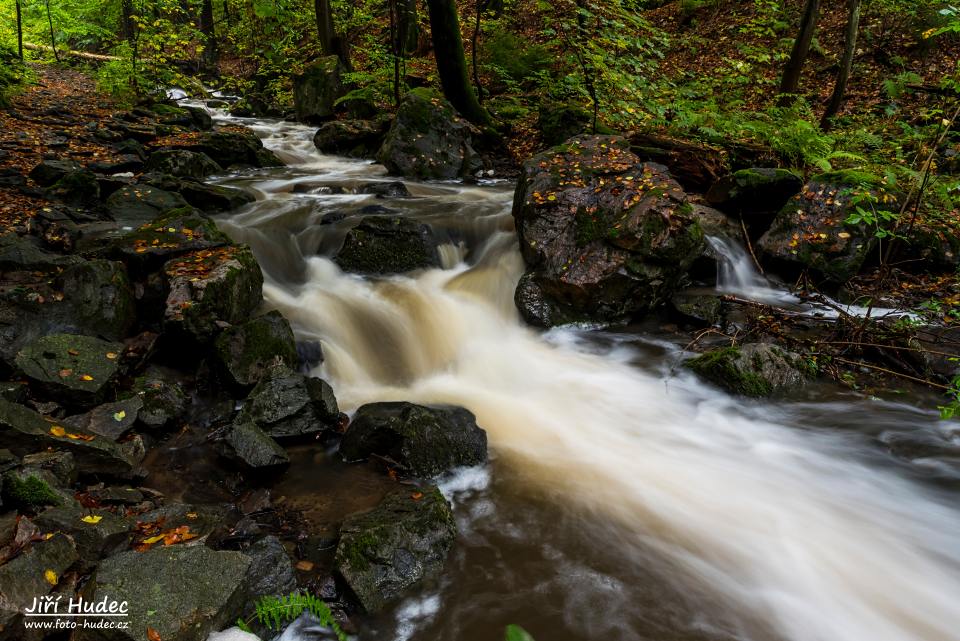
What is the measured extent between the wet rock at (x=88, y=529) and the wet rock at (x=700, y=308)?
5938 mm

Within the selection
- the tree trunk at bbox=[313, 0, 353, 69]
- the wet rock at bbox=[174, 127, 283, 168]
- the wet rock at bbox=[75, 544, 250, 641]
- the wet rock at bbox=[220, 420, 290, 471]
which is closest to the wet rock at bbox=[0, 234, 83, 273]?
the wet rock at bbox=[220, 420, 290, 471]

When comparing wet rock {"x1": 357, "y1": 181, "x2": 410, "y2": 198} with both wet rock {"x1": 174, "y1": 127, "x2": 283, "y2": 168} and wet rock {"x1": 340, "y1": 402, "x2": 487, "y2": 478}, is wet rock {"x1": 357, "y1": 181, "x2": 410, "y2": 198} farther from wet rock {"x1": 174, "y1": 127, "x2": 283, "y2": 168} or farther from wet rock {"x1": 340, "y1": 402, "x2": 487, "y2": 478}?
wet rock {"x1": 340, "y1": 402, "x2": 487, "y2": 478}

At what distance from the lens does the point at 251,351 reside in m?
4.92

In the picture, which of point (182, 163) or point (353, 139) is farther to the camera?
point (353, 139)

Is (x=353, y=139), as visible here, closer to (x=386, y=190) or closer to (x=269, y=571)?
(x=386, y=190)

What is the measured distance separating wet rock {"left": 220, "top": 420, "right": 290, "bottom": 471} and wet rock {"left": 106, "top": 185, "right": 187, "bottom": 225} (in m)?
4.07

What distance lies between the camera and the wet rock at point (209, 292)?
16.1 feet

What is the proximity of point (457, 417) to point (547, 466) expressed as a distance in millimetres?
866

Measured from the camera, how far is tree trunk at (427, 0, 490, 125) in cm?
1136

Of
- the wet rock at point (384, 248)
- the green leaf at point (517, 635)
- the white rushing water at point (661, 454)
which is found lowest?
the white rushing water at point (661, 454)

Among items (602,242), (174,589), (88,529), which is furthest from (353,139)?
(174,589)

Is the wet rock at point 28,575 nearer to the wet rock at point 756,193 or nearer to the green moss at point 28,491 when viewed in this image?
the green moss at point 28,491

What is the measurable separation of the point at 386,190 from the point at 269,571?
25.5 feet

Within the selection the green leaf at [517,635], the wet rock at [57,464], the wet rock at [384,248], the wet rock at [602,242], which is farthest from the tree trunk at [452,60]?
the green leaf at [517,635]
